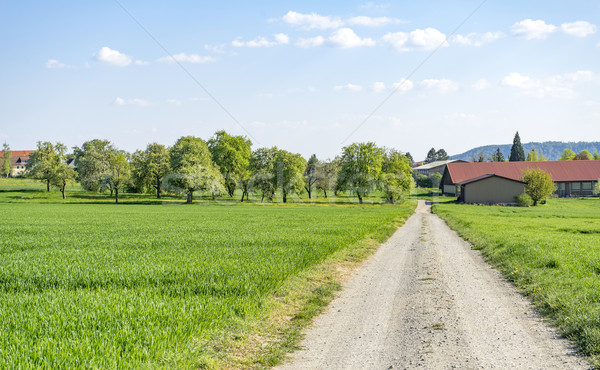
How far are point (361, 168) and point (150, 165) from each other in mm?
37044

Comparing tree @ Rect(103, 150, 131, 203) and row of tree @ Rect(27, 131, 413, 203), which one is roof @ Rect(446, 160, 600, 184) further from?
tree @ Rect(103, 150, 131, 203)

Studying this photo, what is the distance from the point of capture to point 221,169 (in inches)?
3310

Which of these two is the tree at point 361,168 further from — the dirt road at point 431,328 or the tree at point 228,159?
the dirt road at point 431,328

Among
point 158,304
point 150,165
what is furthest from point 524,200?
point 158,304

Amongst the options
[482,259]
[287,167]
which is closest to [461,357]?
[482,259]

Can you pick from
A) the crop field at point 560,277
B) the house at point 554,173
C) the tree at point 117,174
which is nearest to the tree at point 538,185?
the house at point 554,173

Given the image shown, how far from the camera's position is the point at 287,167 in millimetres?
75812

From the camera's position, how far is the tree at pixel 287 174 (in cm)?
7575

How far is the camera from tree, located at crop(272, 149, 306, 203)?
75750mm

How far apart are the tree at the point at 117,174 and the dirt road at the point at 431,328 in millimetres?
72838

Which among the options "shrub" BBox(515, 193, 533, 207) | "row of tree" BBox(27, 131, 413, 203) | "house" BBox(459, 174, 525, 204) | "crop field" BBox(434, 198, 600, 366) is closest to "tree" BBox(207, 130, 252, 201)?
"row of tree" BBox(27, 131, 413, 203)

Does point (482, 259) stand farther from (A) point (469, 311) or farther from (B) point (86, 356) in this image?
(B) point (86, 356)

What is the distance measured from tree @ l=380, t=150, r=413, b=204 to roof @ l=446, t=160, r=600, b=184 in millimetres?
16304

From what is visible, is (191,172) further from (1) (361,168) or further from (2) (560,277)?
(2) (560,277)
